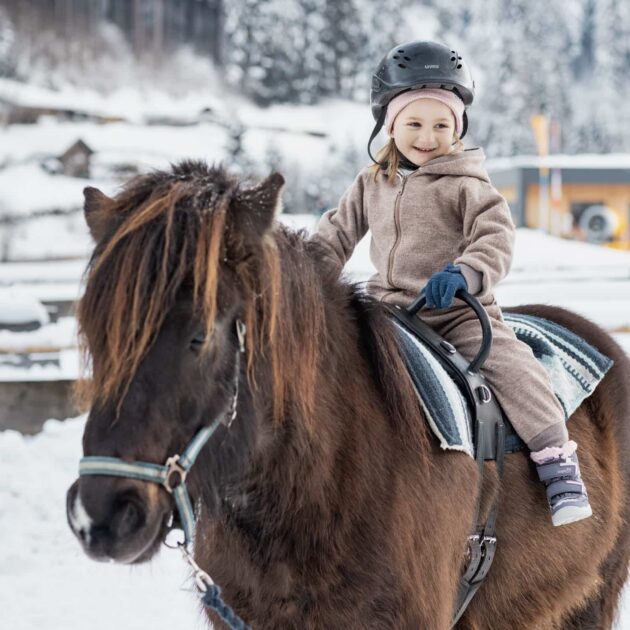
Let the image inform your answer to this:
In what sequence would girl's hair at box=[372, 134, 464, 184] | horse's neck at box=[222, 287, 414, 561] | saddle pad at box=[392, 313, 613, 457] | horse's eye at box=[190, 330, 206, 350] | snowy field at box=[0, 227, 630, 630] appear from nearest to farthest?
1. horse's eye at box=[190, 330, 206, 350]
2. horse's neck at box=[222, 287, 414, 561]
3. saddle pad at box=[392, 313, 613, 457]
4. girl's hair at box=[372, 134, 464, 184]
5. snowy field at box=[0, 227, 630, 630]

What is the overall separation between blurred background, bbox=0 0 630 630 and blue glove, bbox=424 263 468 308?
27.1 inches

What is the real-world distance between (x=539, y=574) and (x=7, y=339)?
234 inches

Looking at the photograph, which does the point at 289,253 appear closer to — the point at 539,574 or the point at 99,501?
the point at 99,501

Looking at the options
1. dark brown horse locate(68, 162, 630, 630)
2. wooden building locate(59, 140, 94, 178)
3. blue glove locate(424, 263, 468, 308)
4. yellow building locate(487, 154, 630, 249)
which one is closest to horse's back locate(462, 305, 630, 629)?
dark brown horse locate(68, 162, 630, 630)

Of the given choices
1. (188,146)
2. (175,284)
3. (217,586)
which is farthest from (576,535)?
(188,146)

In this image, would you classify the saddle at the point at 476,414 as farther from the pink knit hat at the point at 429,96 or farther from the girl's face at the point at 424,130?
the pink knit hat at the point at 429,96

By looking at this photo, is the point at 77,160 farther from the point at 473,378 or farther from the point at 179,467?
the point at 179,467

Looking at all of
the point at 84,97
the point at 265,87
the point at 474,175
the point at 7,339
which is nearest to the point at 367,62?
the point at 265,87

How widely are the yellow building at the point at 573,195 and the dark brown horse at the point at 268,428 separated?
25.1 m

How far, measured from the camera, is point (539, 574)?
8.59 ft

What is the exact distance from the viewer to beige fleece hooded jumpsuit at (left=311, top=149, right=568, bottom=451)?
257 cm

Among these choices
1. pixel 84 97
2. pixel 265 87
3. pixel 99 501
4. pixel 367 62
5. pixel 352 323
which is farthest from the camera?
pixel 367 62

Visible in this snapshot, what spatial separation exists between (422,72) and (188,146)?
79.5 feet

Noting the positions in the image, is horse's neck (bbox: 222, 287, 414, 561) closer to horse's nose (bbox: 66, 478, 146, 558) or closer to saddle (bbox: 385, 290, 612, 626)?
saddle (bbox: 385, 290, 612, 626)
